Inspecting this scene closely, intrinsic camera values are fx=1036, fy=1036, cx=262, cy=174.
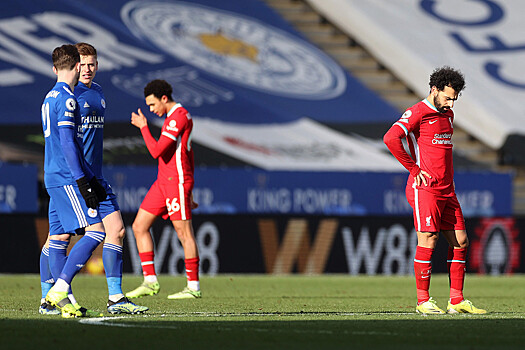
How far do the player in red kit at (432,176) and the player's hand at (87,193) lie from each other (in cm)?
235

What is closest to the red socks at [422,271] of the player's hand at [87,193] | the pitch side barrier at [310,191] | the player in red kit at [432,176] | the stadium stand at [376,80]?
the player in red kit at [432,176]

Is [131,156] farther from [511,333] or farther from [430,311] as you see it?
[511,333]

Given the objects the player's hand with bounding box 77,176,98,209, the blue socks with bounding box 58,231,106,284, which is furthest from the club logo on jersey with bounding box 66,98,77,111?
the blue socks with bounding box 58,231,106,284

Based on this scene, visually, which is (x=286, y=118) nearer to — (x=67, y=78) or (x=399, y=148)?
(x=399, y=148)

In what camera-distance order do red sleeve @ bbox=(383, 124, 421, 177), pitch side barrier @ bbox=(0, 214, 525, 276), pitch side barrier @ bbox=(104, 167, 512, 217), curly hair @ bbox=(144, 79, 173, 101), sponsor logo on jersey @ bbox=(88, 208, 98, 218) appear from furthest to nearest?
pitch side barrier @ bbox=(104, 167, 512, 217) → pitch side barrier @ bbox=(0, 214, 525, 276) → curly hair @ bbox=(144, 79, 173, 101) → red sleeve @ bbox=(383, 124, 421, 177) → sponsor logo on jersey @ bbox=(88, 208, 98, 218)

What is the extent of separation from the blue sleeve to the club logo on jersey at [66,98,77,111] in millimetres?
149

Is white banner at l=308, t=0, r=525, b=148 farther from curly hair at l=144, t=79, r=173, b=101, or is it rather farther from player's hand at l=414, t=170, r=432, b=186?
player's hand at l=414, t=170, r=432, b=186

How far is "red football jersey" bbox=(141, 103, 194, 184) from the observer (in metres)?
9.11

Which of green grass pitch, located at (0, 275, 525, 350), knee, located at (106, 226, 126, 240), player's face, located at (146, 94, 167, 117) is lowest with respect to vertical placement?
green grass pitch, located at (0, 275, 525, 350)

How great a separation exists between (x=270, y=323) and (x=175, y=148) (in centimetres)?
287

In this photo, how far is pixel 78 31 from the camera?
1948 cm

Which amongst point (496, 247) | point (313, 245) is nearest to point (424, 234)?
point (313, 245)

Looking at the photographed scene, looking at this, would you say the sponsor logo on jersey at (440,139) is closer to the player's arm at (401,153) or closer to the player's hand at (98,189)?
the player's arm at (401,153)

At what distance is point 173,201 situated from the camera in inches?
368
